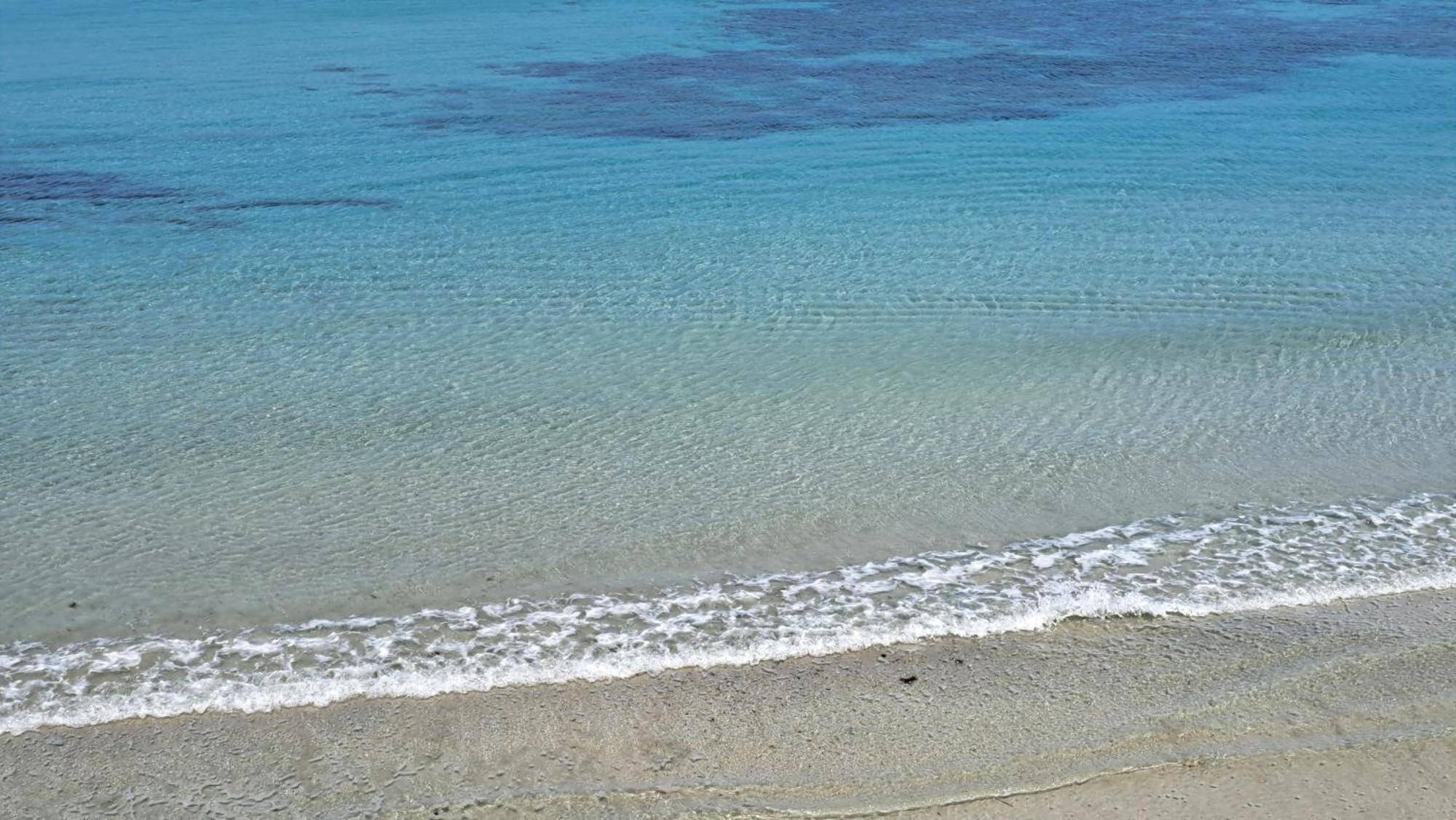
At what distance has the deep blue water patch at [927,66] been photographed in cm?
1210

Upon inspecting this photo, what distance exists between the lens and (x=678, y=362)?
652 centimetres

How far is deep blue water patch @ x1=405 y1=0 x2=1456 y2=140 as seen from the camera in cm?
1210

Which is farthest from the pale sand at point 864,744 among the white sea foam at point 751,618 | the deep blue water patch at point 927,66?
the deep blue water patch at point 927,66

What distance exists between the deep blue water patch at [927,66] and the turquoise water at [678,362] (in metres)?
0.15

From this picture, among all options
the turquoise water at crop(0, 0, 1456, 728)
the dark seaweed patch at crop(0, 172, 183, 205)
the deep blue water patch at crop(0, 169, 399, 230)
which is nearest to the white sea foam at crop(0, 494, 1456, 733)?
the turquoise water at crop(0, 0, 1456, 728)

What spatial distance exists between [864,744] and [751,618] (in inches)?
29.9

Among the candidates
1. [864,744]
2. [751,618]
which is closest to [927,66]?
[751,618]

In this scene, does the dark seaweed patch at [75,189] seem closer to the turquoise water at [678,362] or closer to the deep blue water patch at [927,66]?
the turquoise water at [678,362]

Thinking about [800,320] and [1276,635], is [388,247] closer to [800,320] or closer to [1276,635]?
[800,320]

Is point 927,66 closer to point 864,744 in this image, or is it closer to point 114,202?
point 114,202

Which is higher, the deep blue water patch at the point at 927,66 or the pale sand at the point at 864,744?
the deep blue water patch at the point at 927,66

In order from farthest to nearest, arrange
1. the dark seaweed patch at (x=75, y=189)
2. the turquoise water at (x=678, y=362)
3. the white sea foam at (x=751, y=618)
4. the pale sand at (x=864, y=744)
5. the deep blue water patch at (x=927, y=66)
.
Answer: the deep blue water patch at (x=927, y=66)
the dark seaweed patch at (x=75, y=189)
the turquoise water at (x=678, y=362)
the white sea foam at (x=751, y=618)
the pale sand at (x=864, y=744)

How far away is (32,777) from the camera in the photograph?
3561mm

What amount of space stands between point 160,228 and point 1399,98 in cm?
1175
